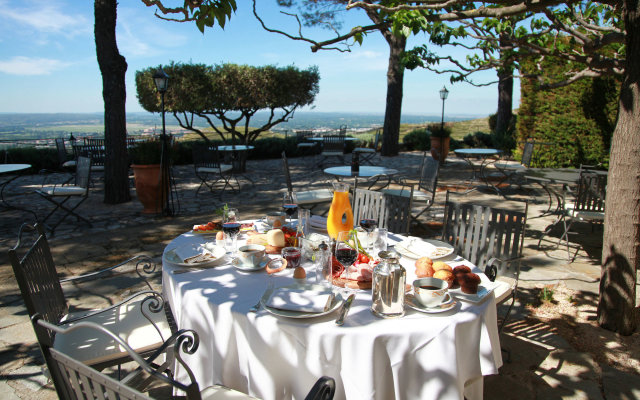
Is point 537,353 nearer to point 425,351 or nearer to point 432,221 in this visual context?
point 425,351

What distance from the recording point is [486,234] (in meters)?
2.33

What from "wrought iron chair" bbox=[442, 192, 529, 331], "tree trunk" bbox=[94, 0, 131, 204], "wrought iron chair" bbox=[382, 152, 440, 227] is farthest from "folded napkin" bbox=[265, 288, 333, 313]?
"tree trunk" bbox=[94, 0, 131, 204]

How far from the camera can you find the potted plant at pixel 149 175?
19.1 feet

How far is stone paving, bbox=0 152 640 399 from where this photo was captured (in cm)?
207

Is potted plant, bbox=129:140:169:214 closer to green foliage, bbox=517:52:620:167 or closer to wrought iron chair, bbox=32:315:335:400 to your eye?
wrought iron chair, bbox=32:315:335:400

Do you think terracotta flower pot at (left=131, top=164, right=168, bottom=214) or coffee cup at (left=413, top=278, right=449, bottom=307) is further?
terracotta flower pot at (left=131, top=164, right=168, bottom=214)

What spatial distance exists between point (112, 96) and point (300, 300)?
612 cm

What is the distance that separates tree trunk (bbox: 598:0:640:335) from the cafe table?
1560 millimetres

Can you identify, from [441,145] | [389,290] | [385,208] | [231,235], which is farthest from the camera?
[441,145]

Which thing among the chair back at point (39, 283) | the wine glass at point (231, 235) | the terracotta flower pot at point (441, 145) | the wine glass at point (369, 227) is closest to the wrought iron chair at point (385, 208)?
the wine glass at point (369, 227)

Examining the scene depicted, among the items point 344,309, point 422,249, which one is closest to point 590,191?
point 422,249

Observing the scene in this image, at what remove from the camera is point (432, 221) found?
211 inches

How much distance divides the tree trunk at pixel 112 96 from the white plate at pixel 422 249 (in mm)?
5761

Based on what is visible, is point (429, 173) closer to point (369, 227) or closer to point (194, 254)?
point (369, 227)
